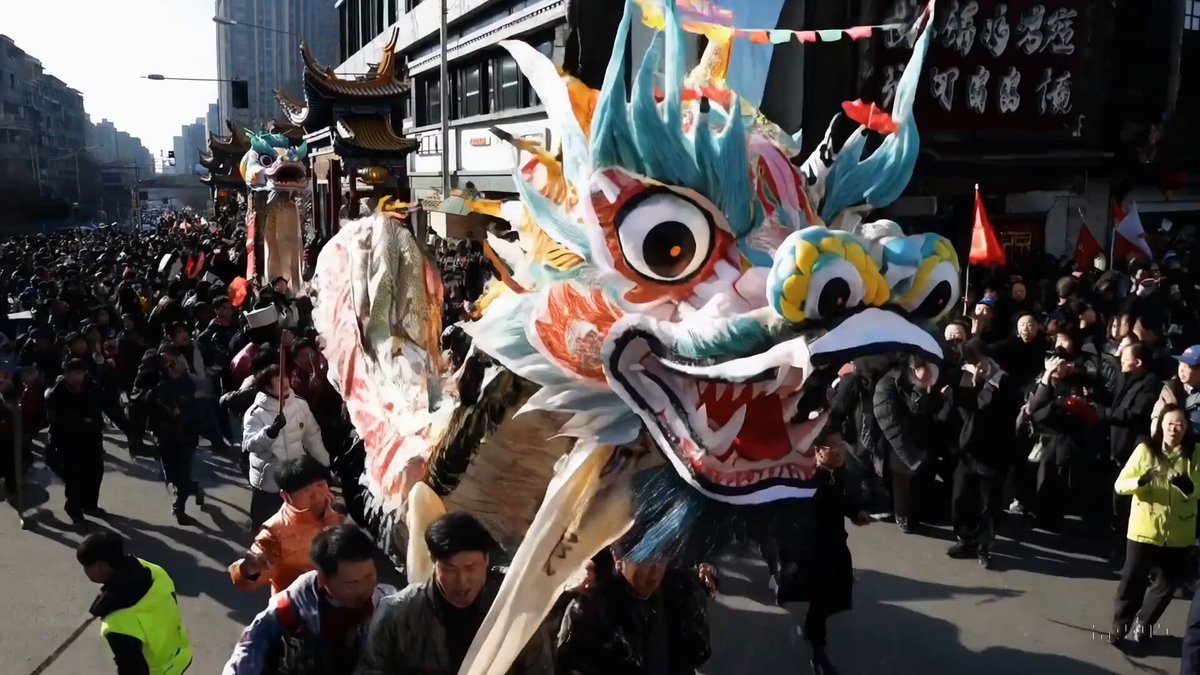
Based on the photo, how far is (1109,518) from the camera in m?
5.68

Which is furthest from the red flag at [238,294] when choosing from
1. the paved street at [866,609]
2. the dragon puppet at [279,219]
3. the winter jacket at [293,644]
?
the winter jacket at [293,644]

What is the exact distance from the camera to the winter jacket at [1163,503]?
13.0ft

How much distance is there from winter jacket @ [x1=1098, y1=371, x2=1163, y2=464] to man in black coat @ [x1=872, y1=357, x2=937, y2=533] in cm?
96

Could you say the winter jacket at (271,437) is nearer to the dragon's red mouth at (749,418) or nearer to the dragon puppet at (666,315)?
the dragon puppet at (666,315)

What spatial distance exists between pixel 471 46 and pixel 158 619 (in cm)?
1658

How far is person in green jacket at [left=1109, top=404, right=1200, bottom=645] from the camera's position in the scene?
13.0 ft

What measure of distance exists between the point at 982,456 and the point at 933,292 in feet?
11.5

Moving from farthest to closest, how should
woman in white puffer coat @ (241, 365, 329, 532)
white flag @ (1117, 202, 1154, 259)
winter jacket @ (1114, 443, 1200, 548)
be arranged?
white flag @ (1117, 202, 1154, 259)
woman in white puffer coat @ (241, 365, 329, 532)
winter jacket @ (1114, 443, 1200, 548)

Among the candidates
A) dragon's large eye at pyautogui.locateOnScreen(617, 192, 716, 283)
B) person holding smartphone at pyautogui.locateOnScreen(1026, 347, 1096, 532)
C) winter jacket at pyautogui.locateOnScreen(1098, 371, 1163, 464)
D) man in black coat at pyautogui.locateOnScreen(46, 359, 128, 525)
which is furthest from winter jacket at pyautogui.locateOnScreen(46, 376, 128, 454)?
winter jacket at pyautogui.locateOnScreen(1098, 371, 1163, 464)

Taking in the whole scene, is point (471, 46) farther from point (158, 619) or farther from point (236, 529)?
point (158, 619)

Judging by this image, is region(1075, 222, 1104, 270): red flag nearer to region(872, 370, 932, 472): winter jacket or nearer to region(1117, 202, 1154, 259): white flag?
region(1117, 202, 1154, 259): white flag

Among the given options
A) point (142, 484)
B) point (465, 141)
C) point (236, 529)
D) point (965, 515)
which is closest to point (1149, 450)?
point (965, 515)

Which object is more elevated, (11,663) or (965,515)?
(965,515)

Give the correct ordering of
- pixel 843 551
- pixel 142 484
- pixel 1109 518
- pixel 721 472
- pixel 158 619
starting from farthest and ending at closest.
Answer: pixel 142 484 < pixel 1109 518 < pixel 843 551 < pixel 158 619 < pixel 721 472
